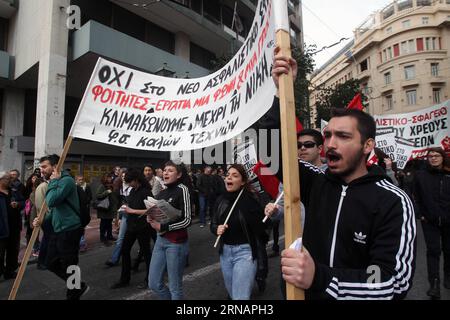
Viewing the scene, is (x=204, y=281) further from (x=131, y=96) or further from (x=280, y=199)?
(x=131, y=96)

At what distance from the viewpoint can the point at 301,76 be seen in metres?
11.4

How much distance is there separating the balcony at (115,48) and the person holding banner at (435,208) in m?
10.2

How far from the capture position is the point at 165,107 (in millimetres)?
2877

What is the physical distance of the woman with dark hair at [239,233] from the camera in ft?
8.97

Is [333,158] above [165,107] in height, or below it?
below

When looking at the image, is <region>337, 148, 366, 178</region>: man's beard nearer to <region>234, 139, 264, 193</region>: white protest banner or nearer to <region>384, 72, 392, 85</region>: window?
<region>234, 139, 264, 193</region>: white protest banner

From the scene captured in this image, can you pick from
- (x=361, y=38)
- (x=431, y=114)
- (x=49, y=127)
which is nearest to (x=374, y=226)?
(x=431, y=114)

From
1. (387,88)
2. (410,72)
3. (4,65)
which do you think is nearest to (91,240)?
(4,65)

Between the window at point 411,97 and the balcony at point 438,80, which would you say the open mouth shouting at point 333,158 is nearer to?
the window at point 411,97

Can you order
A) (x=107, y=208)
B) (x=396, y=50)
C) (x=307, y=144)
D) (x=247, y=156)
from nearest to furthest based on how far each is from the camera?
(x=307, y=144), (x=247, y=156), (x=107, y=208), (x=396, y=50)

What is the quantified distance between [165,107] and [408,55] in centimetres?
4135

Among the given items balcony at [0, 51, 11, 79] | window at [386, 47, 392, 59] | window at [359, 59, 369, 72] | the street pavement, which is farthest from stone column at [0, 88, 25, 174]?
window at [359, 59, 369, 72]

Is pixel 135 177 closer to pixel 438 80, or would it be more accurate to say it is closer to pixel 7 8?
pixel 7 8
